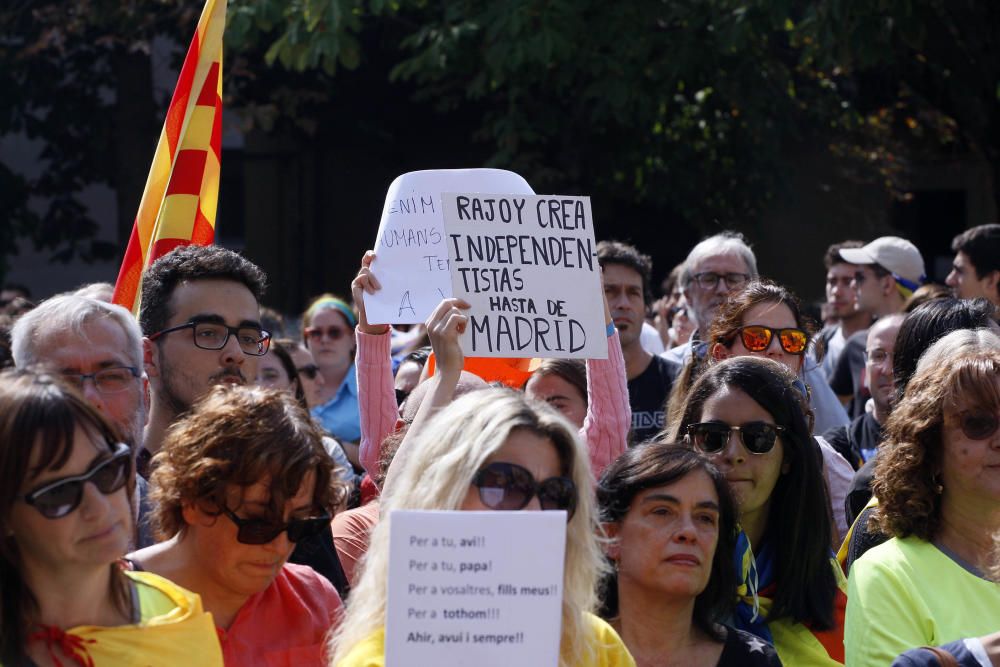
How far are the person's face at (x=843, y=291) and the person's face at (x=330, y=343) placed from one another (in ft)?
8.39

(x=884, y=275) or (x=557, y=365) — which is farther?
(x=884, y=275)

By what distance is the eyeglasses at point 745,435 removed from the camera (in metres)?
3.79

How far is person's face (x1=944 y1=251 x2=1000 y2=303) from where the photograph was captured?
6668mm

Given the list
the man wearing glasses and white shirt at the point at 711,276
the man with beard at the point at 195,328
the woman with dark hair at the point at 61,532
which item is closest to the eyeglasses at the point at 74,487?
the woman with dark hair at the point at 61,532

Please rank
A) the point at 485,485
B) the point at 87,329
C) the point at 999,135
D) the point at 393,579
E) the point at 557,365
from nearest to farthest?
the point at 393,579 < the point at 485,485 < the point at 87,329 < the point at 557,365 < the point at 999,135

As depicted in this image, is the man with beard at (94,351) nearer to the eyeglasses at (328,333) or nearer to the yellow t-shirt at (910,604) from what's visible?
the yellow t-shirt at (910,604)

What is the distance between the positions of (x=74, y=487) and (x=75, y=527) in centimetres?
7

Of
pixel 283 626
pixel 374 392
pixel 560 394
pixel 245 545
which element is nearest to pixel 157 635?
pixel 245 545

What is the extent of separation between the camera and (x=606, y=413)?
4.14 meters

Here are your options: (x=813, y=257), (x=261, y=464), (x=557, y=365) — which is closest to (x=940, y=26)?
(x=813, y=257)

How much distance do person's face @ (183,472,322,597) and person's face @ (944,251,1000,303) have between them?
450 centimetres

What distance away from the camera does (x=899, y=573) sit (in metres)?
3.15

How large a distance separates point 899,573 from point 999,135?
8973 mm

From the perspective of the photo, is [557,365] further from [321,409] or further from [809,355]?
[321,409]
